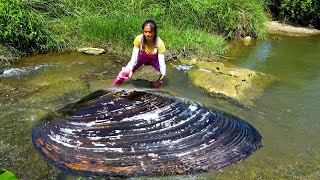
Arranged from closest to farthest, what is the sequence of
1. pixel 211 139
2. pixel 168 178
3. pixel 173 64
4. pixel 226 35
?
pixel 168 178, pixel 211 139, pixel 173 64, pixel 226 35

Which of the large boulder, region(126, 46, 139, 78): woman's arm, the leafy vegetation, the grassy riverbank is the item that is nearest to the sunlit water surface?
the large boulder

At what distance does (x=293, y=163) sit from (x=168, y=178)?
126 centimetres

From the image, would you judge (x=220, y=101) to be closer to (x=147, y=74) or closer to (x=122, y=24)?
(x=147, y=74)

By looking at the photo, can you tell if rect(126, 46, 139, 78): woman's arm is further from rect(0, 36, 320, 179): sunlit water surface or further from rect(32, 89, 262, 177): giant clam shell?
rect(32, 89, 262, 177): giant clam shell

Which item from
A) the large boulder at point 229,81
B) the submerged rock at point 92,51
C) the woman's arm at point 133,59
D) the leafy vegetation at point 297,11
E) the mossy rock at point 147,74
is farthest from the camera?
the leafy vegetation at point 297,11

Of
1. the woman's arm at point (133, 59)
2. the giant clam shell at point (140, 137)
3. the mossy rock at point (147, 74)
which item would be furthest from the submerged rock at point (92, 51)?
the giant clam shell at point (140, 137)

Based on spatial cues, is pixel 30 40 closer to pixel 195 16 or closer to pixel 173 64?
pixel 173 64

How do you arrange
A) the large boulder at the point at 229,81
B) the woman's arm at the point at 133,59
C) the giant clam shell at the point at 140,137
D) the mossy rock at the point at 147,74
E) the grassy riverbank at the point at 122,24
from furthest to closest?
the grassy riverbank at the point at 122,24 → the mossy rock at the point at 147,74 → the woman's arm at the point at 133,59 → the large boulder at the point at 229,81 → the giant clam shell at the point at 140,137

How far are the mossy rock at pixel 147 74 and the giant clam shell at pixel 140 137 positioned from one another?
5.12 ft

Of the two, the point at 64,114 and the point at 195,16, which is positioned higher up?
the point at 195,16

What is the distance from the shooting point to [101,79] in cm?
588

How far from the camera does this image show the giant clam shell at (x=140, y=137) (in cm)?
333

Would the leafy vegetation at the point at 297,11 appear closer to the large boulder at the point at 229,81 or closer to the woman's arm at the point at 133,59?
the large boulder at the point at 229,81

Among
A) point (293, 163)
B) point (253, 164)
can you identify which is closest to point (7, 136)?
point (253, 164)
